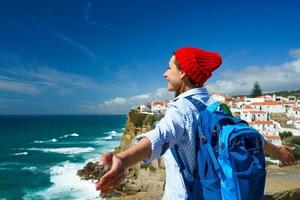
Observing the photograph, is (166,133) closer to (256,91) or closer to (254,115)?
(254,115)

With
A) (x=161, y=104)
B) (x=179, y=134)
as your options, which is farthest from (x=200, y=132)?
(x=161, y=104)

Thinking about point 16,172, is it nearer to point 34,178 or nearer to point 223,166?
point 34,178

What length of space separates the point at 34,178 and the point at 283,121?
4378cm

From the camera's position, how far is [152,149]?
5.20ft

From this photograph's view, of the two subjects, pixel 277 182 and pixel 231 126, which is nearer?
pixel 231 126

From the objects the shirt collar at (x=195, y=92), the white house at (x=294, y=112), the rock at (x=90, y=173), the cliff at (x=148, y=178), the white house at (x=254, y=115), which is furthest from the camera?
the white house at (x=294, y=112)

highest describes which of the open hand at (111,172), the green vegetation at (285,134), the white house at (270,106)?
the white house at (270,106)

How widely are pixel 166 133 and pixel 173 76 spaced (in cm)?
49

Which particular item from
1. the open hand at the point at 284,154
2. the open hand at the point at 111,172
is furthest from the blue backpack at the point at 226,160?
the open hand at the point at 284,154

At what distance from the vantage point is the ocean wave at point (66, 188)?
27372 millimetres

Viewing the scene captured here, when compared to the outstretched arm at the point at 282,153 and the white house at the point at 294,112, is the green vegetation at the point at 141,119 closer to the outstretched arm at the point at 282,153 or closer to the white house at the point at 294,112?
the outstretched arm at the point at 282,153

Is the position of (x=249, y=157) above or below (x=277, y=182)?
above

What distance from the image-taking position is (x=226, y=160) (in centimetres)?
158

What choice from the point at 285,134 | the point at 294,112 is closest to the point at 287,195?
the point at 285,134
